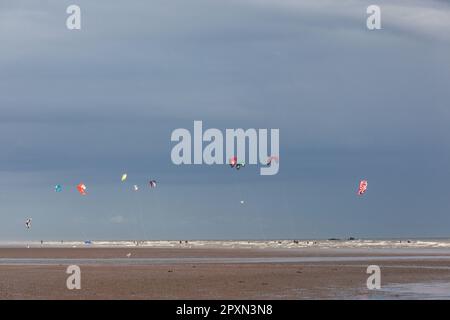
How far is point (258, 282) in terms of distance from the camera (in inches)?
1743

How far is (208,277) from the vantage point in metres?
47.9

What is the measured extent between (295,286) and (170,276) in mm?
9040

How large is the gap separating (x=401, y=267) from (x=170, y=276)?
55.0ft
